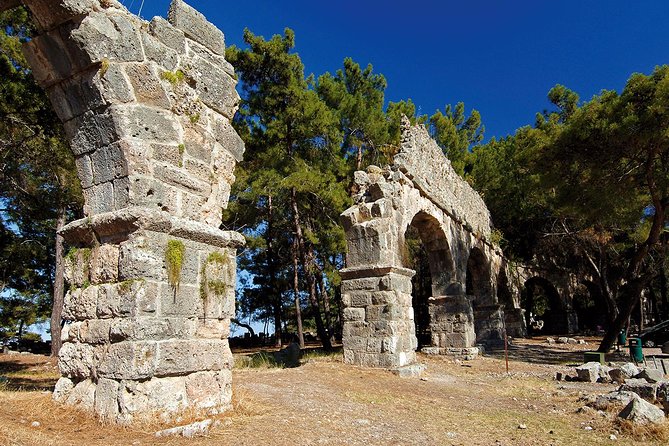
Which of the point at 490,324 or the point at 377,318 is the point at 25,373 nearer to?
the point at 377,318

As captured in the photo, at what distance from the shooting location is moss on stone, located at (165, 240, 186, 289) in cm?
363

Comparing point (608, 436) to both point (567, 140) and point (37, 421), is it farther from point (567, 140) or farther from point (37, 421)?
point (567, 140)

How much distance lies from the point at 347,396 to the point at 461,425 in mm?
1535

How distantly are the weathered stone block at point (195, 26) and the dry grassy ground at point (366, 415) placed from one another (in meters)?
3.27

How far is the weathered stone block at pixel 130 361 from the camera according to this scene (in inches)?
129

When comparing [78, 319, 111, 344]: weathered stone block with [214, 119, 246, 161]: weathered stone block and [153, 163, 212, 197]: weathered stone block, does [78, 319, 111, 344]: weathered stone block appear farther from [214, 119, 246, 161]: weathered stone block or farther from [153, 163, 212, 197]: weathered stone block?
[214, 119, 246, 161]: weathered stone block

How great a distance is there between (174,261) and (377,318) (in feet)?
17.2

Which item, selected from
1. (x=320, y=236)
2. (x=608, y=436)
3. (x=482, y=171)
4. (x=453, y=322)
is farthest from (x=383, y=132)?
(x=608, y=436)

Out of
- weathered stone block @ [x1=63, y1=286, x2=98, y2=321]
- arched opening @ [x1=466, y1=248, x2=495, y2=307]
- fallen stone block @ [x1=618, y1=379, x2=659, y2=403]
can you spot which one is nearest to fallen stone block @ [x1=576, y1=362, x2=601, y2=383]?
fallen stone block @ [x1=618, y1=379, x2=659, y2=403]

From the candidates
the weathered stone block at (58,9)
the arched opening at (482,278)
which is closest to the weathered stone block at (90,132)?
the weathered stone block at (58,9)

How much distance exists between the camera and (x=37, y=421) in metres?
3.30

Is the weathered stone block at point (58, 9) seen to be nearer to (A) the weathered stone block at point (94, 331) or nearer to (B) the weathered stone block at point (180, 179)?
(B) the weathered stone block at point (180, 179)

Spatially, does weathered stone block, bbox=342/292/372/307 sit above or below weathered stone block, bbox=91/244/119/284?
below

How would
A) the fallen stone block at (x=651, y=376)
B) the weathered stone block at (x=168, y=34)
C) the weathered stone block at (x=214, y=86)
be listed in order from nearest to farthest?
1. the weathered stone block at (x=168, y=34)
2. the weathered stone block at (x=214, y=86)
3. the fallen stone block at (x=651, y=376)
